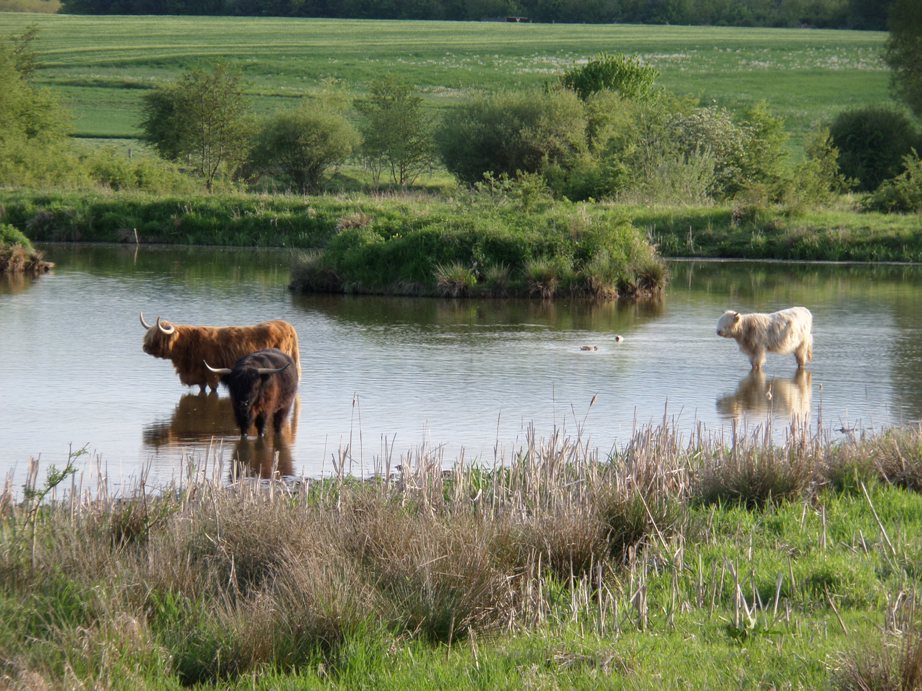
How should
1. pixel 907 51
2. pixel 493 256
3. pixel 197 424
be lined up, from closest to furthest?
pixel 197 424 → pixel 493 256 → pixel 907 51

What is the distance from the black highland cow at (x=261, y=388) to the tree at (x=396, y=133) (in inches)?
1958

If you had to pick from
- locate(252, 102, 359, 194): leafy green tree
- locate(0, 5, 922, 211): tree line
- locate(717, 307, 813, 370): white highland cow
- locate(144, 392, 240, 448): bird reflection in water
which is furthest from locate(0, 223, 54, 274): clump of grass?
locate(252, 102, 359, 194): leafy green tree

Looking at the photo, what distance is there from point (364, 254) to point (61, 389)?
11.8 meters

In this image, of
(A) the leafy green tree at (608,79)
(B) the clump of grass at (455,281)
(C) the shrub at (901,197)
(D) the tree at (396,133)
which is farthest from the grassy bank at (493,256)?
(A) the leafy green tree at (608,79)

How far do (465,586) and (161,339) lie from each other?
9.11 meters

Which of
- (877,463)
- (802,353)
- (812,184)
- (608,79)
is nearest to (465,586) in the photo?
(877,463)

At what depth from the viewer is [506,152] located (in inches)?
2082

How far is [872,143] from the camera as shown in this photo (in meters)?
58.2

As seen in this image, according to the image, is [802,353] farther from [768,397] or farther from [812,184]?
[812,184]

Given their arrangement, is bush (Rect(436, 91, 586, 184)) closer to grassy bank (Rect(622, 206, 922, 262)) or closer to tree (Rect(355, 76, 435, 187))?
tree (Rect(355, 76, 435, 187))

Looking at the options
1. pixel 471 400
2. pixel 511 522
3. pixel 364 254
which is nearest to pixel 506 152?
pixel 364 254

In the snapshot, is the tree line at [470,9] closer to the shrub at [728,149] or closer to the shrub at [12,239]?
the shrub at [728,149]

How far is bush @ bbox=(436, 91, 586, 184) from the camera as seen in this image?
5204 centimetres

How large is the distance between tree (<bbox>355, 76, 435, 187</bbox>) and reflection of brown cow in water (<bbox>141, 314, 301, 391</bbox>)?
47467 millimetres
